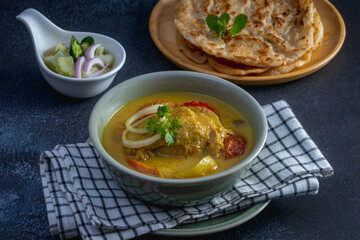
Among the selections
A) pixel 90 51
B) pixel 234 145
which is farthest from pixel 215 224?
pixel 90 51

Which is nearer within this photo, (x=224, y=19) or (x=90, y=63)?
(x=90, y=63)

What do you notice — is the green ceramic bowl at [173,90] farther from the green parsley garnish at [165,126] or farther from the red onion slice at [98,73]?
the red onion slice at [98,73]

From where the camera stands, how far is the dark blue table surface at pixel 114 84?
8.74ft

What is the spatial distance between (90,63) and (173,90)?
844 mm

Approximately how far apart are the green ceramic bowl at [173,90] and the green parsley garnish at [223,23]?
3.58 ft

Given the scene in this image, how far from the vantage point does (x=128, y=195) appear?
101 inches

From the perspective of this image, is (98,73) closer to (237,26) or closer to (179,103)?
(179,103)

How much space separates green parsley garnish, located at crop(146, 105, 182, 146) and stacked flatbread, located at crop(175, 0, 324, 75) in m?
1.24

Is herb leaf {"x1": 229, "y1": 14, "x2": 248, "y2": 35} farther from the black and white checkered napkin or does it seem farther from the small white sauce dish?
the black and white checkered napkin

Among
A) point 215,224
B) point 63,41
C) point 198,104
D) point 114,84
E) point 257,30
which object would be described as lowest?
point 114,84

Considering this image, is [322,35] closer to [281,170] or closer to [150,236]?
[281,170]

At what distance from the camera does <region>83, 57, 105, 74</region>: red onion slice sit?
11.5ft

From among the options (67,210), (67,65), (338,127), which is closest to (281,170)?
(338,127)

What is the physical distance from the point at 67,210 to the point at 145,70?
166cm
